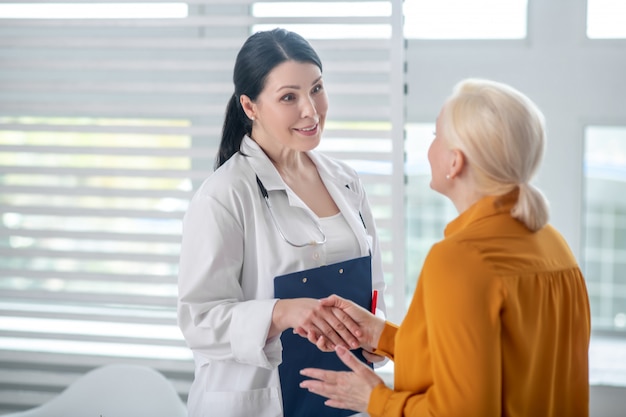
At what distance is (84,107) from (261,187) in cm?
106

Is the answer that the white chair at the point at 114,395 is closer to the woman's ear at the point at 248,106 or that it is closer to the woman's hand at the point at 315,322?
the woman's hand at the point at 315,322

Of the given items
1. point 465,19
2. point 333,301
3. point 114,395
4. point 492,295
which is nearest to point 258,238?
point 333,301

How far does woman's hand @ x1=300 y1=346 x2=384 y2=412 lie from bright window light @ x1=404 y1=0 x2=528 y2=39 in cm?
136

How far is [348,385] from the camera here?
154 centimetres

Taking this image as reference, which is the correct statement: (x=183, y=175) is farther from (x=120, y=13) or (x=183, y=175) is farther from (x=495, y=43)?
(x=495, y=43)

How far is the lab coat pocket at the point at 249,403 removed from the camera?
1.81 metres

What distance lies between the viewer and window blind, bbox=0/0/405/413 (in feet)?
8.25

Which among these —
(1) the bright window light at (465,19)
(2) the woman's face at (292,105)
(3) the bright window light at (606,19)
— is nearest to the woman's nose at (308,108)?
(2) the woman's face at (292,105)

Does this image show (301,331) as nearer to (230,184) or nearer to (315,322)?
(315,322)

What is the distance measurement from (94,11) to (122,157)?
0.50 meters

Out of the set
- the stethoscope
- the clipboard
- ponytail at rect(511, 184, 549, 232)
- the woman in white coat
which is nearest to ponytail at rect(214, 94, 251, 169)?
the woman in white coat

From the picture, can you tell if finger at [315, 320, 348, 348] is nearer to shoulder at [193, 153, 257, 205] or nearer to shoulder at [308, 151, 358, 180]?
shoulder at [193, 153, 257, 205]

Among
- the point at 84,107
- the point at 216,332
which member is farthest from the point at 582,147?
the point at 84,107

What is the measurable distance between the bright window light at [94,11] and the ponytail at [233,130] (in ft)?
2.37
